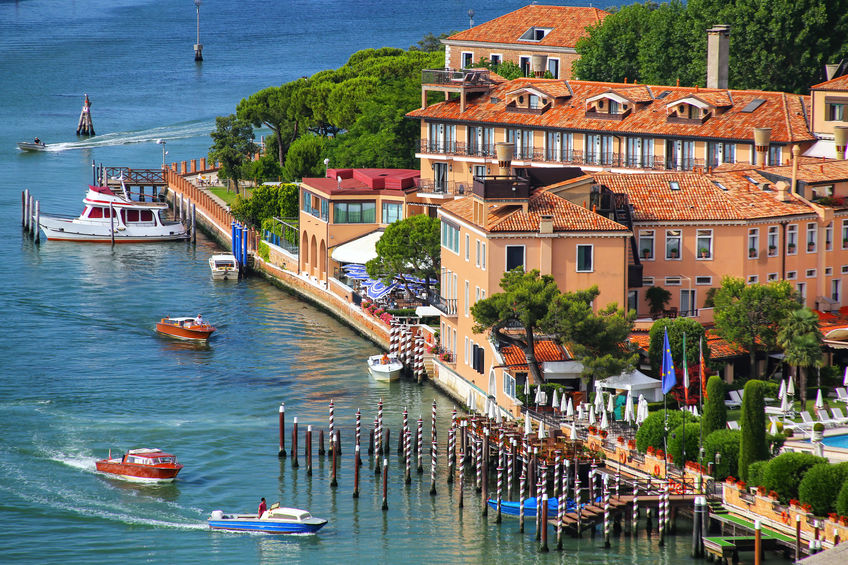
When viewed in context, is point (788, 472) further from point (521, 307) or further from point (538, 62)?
point (538, 62)

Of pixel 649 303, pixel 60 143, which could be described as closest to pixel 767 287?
pixel 649 303

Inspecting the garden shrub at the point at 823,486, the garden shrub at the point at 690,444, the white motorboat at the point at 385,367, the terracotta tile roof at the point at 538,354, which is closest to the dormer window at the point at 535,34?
the white motorboat at the point at 385,367

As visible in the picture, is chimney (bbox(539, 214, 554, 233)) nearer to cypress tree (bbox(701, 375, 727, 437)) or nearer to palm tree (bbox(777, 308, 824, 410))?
palm tree (bbox(777, 308, 824, 410))

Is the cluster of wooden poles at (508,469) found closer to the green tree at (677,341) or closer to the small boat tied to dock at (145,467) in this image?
the small boat tied to dock at (145,467)

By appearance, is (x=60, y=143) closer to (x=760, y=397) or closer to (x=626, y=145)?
(x=626, y=145)

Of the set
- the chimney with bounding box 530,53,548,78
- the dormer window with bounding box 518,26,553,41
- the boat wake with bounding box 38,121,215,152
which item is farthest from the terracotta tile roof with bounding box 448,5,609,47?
the boat wake with bounding box 38,121,215,152
